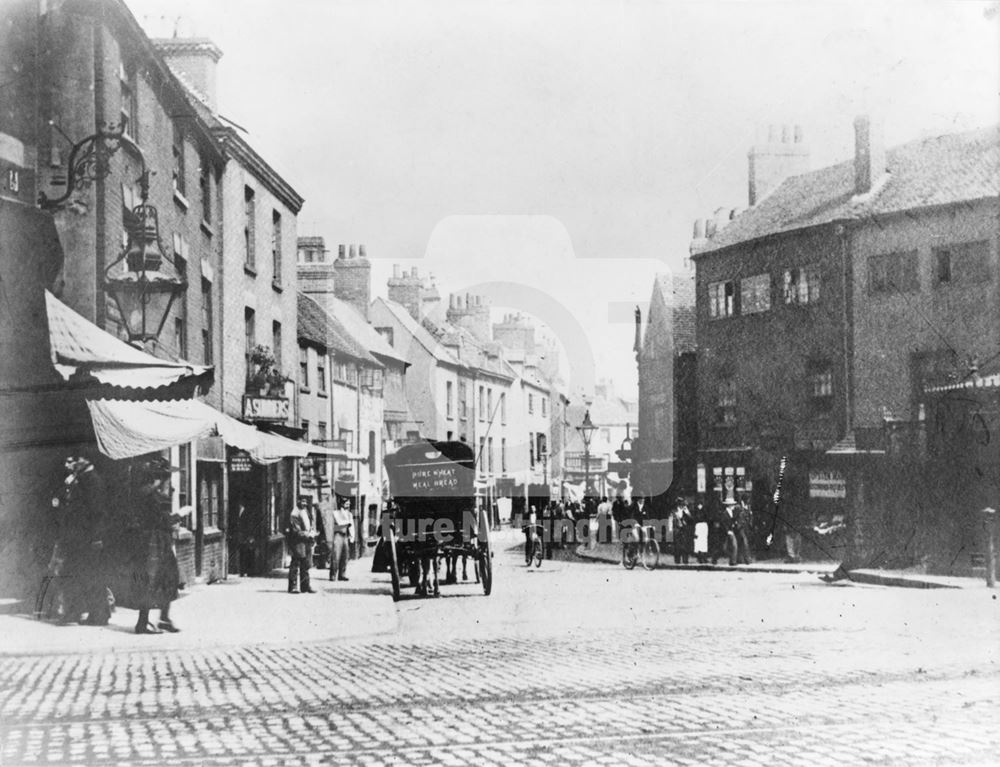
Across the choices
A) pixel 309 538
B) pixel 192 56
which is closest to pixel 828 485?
pixel 309 538

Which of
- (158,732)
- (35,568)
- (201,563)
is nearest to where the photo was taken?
(158,732)

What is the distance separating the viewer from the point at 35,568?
9531 mm

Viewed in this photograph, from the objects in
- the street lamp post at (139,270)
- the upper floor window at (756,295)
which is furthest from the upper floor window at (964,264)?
the street lamp post at (139,270)

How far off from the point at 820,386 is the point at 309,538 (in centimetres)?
1106

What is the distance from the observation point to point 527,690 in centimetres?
816

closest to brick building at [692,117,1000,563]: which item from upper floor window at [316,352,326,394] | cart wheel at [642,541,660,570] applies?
cart wheel at [642,541,660,570]

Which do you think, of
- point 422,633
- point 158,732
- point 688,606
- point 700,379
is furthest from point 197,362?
point 700,379

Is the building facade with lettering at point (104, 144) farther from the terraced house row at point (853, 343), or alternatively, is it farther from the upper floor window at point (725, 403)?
the upper floor window at point (725, 403)

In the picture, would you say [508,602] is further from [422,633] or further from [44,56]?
[44,56]

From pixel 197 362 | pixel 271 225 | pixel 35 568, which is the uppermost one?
pixel 271 225

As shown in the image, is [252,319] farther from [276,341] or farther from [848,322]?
[848,322]

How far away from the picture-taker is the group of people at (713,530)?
22234 millimetres

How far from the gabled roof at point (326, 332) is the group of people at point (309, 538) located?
2578 millimetres

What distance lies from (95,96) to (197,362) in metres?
3.16
